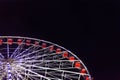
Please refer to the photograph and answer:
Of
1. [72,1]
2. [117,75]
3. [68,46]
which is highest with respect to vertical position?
[72,1]

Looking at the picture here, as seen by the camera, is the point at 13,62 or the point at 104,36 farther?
the point at 104,36

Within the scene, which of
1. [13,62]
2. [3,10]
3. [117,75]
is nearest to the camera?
[13,62]

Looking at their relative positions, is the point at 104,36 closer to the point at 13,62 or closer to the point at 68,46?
the point at 68,46

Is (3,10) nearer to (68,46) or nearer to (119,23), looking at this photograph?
(68,46)

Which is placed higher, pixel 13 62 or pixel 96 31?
pixel 96 31

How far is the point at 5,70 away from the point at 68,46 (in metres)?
5.48

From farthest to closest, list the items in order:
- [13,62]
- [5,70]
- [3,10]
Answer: [3,10]
[13,62]
[5,70]

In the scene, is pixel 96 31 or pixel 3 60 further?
pixel 96 31

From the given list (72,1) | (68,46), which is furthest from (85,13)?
(68,46)

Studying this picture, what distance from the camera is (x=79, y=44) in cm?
1127

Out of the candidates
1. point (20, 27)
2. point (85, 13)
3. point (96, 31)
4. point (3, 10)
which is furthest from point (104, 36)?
point (3, 10)

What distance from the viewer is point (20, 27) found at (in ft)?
37.1

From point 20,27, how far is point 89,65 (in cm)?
272

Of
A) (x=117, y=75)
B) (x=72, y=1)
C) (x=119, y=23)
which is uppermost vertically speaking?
(x=72, y=1)
